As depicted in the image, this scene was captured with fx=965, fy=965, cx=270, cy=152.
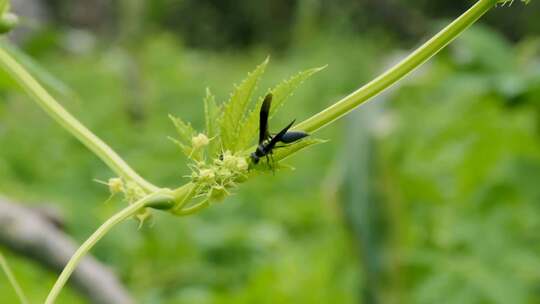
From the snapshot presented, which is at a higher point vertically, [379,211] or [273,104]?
[379,211]

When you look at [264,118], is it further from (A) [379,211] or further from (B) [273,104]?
(A) [379,211]

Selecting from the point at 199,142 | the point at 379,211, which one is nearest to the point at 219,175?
the point at 199,142

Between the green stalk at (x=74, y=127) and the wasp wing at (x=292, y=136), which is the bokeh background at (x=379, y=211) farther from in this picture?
the wasp wing at (x=292, y=136)

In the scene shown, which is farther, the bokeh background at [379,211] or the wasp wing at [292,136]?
the bokeh background at [379,211]

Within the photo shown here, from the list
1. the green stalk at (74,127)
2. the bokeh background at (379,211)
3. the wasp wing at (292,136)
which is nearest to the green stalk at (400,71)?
the wasp wing at (292,136)

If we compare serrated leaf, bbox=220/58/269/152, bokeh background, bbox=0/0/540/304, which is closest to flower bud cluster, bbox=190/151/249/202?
serrated leaf, bbox=220/58/269/152

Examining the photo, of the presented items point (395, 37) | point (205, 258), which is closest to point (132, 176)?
point (205, 258)
